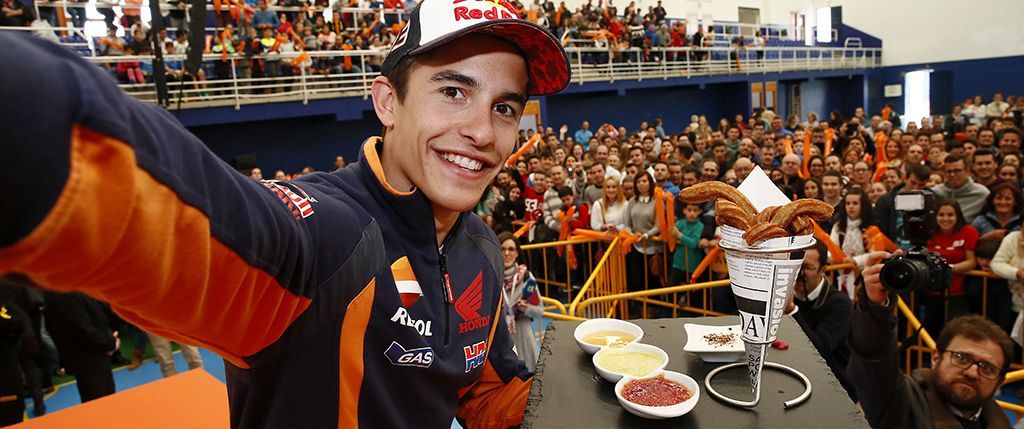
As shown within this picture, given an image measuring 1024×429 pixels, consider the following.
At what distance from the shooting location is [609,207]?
7.39 m

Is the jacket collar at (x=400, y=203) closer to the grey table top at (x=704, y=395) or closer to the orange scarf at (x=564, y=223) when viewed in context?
the grey table top at (x=704, y=395)

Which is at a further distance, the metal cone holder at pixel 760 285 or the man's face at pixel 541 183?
the man's face at pixel 541 183

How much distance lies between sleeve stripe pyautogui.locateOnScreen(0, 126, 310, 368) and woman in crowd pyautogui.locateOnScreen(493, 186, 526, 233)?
7.56 meters

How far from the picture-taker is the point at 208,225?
61cm

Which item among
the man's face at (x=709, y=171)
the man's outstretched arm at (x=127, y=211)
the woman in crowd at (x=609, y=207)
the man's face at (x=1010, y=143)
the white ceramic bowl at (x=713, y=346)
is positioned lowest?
the woman in crowd at (x=609, y=207)

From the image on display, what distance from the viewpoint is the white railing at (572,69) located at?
1123 centimetres

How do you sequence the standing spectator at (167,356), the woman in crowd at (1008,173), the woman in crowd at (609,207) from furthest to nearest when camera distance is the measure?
the woman in crowd at (609,207) → the woman in crowd at (1008,173) → the standing spectator at (167,356)

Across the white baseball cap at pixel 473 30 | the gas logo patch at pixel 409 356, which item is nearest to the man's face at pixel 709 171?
the white baseball cap at pixel 473 30

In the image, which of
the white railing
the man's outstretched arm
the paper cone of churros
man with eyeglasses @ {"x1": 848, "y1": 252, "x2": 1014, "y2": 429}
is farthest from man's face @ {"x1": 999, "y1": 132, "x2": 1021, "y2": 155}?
the man's outstretched arm

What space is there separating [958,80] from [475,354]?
32092mm

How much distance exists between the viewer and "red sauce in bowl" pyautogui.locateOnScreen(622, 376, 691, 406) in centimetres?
131

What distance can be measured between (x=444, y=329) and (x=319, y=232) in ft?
2.14

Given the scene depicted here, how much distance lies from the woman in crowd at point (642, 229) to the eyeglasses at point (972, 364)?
3657 mm

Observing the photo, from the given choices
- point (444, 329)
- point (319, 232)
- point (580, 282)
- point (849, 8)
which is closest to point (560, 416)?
point (444, 329)
